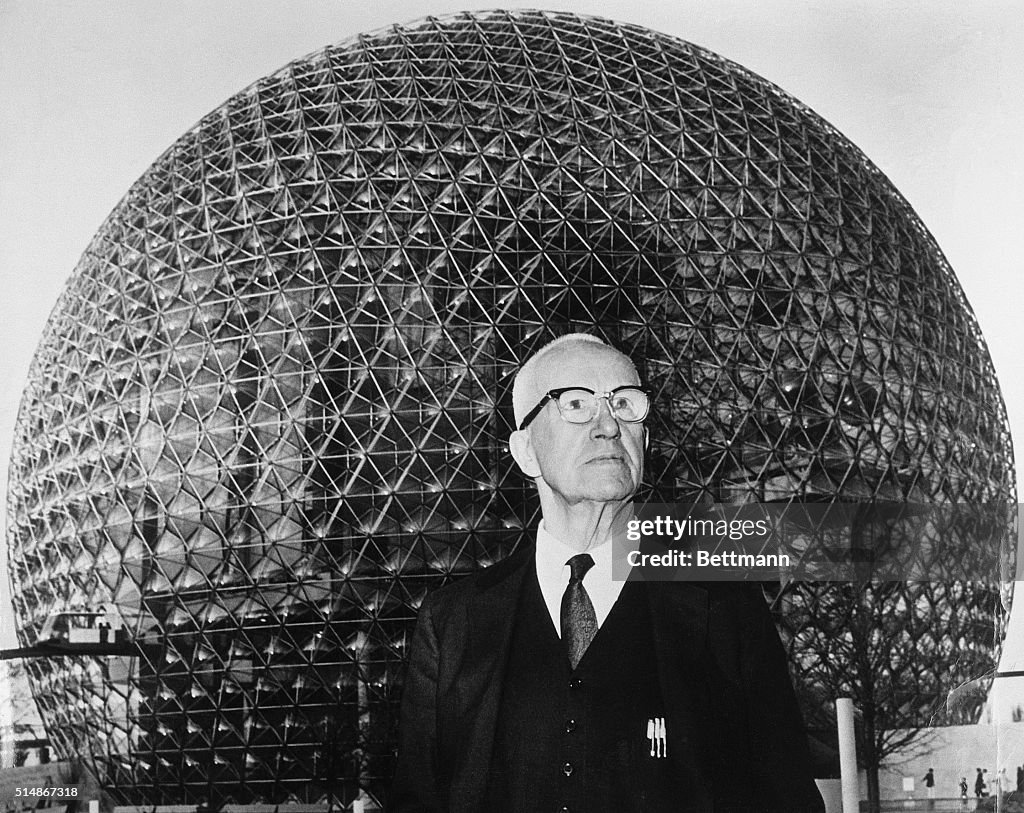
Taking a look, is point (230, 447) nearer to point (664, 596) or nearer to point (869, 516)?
point (664, 596)

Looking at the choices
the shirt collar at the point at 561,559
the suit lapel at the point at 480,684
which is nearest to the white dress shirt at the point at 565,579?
the shirt collar at the point at 561,559

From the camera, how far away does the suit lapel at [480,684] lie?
6438 millimetres

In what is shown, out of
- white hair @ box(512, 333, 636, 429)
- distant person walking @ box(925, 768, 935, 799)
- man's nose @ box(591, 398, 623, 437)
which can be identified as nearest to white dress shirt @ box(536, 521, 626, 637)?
man's nose @ box(591, 398, 623, 437)

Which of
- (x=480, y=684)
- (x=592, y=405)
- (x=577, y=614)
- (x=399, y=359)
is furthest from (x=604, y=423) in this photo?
(x=399, y=359)

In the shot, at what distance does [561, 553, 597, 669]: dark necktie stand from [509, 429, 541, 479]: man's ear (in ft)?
1.84

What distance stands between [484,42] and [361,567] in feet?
13.3

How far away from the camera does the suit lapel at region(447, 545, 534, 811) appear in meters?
6.44

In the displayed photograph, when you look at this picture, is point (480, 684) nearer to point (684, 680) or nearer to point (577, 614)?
point (577, 614)

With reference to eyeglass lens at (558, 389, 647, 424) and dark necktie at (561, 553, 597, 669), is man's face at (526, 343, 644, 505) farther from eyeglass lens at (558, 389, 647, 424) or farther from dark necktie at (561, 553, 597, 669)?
dark necktie at (561, 553, 597, 669)

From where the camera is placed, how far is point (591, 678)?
641 centimetres

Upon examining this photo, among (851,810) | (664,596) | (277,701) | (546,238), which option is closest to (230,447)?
(277,701)

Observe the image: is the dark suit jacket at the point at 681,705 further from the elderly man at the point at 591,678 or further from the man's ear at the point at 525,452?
the man's ear at the point at 525,452

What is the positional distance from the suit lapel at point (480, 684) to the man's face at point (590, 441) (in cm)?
56

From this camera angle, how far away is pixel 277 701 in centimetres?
806
